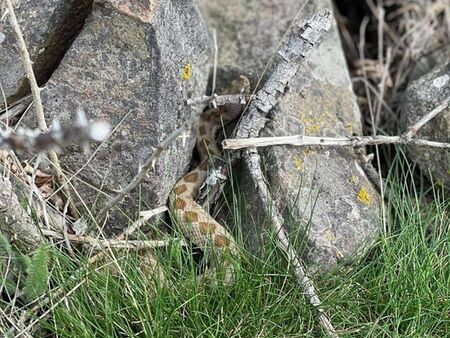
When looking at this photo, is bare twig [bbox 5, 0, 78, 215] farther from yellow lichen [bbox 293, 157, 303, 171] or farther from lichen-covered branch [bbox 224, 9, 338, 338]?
yellow lichen [bbox 293, 157, 303, 171]

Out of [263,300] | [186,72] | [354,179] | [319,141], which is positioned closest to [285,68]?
[319,141]

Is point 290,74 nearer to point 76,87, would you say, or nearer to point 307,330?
point 76,87

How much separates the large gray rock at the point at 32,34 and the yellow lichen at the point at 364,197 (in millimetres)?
1863

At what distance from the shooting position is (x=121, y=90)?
12.9 feet

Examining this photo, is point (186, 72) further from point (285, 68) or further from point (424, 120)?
point (424, 120)

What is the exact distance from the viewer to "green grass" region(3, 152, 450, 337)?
3.52m

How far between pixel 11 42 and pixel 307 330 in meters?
2.09

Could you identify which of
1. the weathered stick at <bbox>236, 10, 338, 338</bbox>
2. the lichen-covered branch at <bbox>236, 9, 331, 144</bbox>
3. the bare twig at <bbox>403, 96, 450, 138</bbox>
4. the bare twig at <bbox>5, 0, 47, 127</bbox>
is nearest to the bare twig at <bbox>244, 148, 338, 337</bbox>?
the weathered stick at <bbox>236, 10, 338, 338</bbox>

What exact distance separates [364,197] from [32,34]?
202 centimetres

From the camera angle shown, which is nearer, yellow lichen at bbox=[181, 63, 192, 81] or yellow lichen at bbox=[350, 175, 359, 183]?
yellow lichen at bbox=[181, 63, 192, 81]

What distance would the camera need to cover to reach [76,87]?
393 centimetres

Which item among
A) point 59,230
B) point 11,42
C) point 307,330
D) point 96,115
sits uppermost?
point 11,42

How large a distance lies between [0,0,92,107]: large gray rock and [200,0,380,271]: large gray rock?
1.25 metres

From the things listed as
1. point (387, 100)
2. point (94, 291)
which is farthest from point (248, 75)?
point (94, 291)
